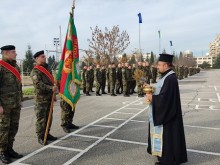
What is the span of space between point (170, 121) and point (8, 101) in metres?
2.93

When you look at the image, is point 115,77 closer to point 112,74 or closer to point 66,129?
point 112,74

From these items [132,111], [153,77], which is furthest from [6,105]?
[153,77]

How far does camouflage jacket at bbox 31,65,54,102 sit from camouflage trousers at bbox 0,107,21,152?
0.89 meters

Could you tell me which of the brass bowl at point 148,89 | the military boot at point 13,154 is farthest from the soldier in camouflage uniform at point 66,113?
the brass bowl at point 148,89

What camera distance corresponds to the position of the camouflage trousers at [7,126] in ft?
16.4

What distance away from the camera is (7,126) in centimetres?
505

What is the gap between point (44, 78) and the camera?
6.16 metres

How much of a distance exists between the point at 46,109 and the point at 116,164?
7.31ft

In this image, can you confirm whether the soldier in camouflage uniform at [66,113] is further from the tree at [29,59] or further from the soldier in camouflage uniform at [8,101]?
the tree at [29,59]

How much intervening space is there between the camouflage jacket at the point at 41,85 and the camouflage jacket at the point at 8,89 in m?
0.79

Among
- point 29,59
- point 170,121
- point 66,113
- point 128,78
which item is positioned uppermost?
point 29,59

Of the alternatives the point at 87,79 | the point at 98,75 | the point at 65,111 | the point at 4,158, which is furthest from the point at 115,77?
the point at 4,158

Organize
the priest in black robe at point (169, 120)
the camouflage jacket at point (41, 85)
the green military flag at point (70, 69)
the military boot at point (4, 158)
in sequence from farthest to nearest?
the green military flag at point (70, 69)
the camouflage jacket at point (41, 85)
the military boot at point (4, 158)
the priest in black robe at point (169, 120)

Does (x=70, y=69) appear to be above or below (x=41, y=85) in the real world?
above
